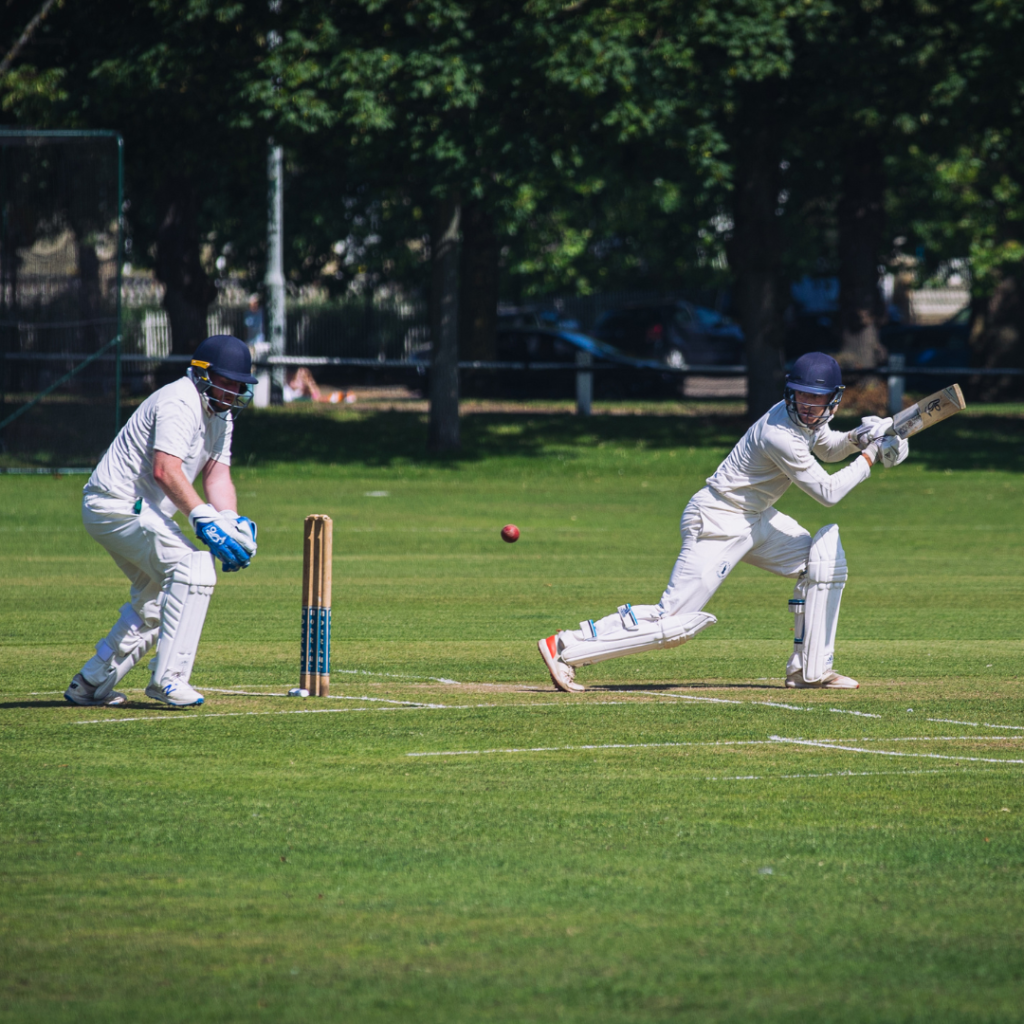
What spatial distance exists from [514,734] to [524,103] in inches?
739

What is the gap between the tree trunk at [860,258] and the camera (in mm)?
33031

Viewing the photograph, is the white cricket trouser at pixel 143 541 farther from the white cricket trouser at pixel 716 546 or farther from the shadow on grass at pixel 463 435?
the shadow on grass at pixel 463 435

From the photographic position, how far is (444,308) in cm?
2742

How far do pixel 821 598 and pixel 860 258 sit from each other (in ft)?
82.4

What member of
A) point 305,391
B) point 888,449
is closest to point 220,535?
point 888,449

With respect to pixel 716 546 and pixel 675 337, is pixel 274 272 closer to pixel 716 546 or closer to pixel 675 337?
pixel 675 337

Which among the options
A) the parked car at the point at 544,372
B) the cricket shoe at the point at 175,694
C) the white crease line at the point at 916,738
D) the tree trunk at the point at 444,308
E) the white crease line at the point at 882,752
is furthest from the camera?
the parked car at the point at 544,372

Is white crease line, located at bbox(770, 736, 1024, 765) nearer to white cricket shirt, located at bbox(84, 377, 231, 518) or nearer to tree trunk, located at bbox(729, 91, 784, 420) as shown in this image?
white cricket shirt, located at bbox(84, 377, 231, 518)

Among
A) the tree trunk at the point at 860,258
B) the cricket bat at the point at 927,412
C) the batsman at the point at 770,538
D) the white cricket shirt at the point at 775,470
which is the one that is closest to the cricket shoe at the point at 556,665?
the batsman at the point at 770,538

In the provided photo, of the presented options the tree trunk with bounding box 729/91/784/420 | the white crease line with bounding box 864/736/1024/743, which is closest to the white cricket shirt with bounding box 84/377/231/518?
the white crease line with bounding box 864/736/1024/743

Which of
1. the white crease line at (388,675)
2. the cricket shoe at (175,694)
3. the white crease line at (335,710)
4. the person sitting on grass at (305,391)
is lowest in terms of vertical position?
the white crease line at (388,675)

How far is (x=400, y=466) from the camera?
26.8 meters

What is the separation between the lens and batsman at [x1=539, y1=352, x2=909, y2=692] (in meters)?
9.44

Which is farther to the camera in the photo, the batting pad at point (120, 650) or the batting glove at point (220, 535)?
the batting pad at point (120, 650)
